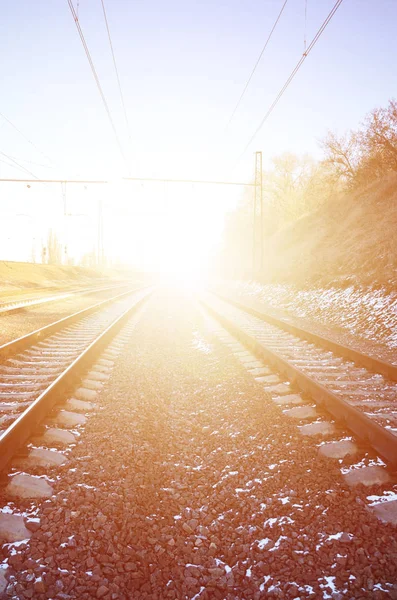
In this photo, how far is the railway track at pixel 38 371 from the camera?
3.63 metres

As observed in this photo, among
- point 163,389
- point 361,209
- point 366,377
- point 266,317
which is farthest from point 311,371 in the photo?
point 361,209

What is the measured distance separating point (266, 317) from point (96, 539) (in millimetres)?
11484

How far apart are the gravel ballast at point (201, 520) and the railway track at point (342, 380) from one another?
1.69ft

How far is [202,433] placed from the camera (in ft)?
12.9

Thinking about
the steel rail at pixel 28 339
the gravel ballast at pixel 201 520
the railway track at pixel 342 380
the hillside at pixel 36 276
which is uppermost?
the hillside at pixel 36 276

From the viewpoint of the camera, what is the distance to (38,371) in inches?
245

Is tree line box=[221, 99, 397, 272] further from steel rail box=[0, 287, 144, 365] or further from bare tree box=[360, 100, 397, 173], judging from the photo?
steel rail box=[0, 287, 144, 365]

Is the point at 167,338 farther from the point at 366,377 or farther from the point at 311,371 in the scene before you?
the point at 366,377

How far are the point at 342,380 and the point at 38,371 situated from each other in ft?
16.0

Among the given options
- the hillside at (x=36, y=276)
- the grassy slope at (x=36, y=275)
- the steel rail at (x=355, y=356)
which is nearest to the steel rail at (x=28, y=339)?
the steel rail at (x=355, y=356)

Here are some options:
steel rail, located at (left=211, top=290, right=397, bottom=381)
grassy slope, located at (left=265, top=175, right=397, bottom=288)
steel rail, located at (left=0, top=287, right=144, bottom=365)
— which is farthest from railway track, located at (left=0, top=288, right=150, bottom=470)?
grassy slope, located at (left=265, top=175, right=397, bottom=288)

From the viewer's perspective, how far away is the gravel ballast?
1.99 metres

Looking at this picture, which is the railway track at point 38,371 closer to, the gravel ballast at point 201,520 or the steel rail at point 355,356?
the gravel ballast at point 201,520

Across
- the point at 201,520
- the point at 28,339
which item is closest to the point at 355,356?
the point at 201,520
